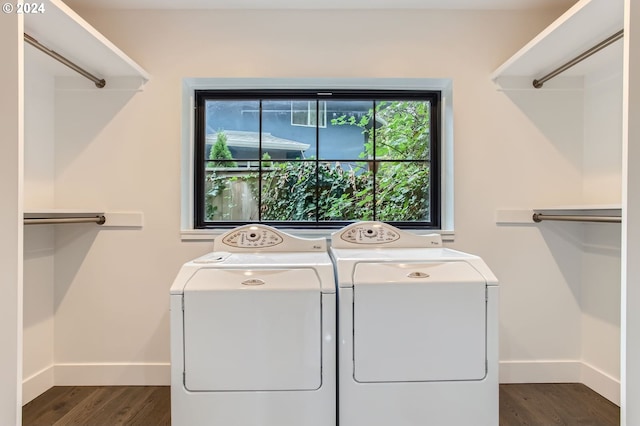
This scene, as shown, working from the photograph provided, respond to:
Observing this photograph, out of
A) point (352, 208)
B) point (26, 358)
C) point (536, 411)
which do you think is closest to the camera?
point (536, 411)

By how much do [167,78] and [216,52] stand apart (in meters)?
0.33

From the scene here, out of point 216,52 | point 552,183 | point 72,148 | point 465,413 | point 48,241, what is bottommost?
point 465,413

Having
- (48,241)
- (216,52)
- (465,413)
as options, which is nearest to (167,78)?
(216,52)

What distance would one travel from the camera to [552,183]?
2.31 metres

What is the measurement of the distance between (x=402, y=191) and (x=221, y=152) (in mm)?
1217

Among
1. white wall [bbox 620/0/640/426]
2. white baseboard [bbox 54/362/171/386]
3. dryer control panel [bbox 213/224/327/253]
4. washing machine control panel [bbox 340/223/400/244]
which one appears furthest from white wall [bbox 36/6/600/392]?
white wall [bbox 620/0/640/426]

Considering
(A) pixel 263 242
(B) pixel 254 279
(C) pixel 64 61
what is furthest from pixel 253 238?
(C) pixel 64 61

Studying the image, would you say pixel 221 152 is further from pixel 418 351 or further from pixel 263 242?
pixel 418 351

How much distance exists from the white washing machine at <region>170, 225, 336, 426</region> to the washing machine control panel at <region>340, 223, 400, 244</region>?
669 millimetres

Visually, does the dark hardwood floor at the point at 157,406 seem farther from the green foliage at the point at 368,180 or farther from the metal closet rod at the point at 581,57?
the metal closet rod at the point at 581,57

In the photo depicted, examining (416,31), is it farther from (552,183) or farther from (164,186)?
(164,186)

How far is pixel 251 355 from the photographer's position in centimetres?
153

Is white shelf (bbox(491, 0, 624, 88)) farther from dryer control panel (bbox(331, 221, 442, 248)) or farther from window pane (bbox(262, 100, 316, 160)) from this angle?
window pane (bbox(262, 100, 316, 160))

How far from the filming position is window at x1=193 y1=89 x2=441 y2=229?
2500 millimetres
